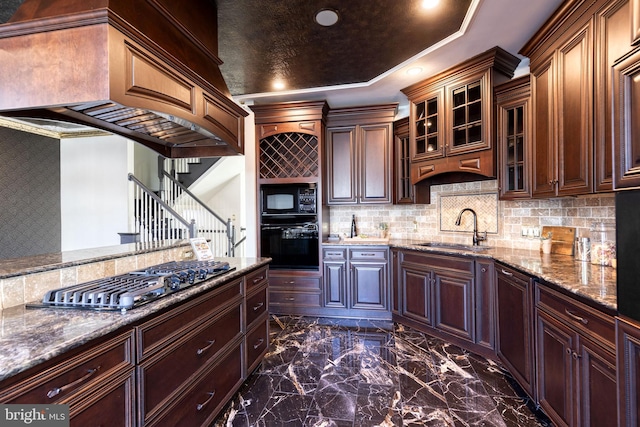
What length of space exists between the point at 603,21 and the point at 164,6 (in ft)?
7.83

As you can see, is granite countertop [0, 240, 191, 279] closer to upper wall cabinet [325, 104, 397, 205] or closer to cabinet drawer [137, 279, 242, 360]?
cabinet drawer [137, 279, 242, 360]

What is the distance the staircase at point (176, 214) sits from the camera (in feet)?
15.1

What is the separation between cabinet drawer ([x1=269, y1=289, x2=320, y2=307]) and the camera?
3.66 m

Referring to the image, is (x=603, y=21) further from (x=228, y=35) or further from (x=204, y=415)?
(x=204, y=415)

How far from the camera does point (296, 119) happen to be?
145 inches

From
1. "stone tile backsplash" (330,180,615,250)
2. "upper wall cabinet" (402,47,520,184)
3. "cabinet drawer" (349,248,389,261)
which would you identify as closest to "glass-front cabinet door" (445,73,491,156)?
"upper wall cabinet" (402,47,520,184)

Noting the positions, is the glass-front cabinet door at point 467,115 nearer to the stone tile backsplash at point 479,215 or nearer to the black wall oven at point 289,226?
the stone tile backsplash at point 479,215

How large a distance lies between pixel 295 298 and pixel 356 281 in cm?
80

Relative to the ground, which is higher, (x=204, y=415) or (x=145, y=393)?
(x=145, y=393)

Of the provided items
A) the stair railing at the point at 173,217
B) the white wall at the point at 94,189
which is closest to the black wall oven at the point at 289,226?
the stair railing at the point at 173,217

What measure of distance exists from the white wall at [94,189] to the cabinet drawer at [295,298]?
9.44ft

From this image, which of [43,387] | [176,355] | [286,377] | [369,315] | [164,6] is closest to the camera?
[43,387]

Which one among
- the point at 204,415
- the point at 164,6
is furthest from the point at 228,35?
the point at 204,415

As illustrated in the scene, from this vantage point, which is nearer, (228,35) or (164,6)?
(164,6)
